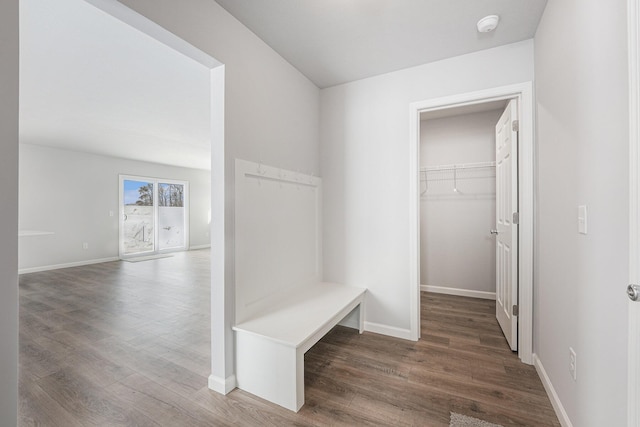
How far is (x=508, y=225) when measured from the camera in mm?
2385

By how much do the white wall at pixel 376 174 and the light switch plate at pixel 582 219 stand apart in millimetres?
1309

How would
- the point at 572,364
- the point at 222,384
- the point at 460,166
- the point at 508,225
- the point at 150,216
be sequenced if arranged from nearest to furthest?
1. the point at 572,364
2. the point at 222,384
3. the point at 508,225
4. the point at 460,166
5. the point at 150,216

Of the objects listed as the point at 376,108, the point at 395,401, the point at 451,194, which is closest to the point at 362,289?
the point at 395,401

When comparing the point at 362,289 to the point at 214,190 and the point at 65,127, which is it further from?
the point at 65,127

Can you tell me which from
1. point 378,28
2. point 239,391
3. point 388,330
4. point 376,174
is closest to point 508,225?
point 376,174

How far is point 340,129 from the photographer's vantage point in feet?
9.34

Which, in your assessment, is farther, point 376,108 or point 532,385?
point 376,108

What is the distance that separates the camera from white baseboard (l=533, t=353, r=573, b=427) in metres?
1.45

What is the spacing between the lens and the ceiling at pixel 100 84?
2.01 meters

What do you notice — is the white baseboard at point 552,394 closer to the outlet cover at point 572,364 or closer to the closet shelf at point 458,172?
the outlet cover at point 572,364

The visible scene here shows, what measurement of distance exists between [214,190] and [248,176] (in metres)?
0.28

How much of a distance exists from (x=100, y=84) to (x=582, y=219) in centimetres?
414

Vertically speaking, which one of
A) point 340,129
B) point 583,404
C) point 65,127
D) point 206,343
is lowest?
point 206,343

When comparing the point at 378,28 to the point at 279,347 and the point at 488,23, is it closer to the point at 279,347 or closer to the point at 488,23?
the point at 488,23
